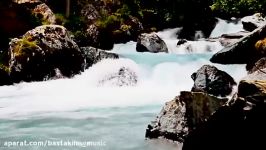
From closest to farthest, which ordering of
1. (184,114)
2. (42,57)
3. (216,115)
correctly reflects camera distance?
1. (216,115)
2. (184,114)
3. (42,57)

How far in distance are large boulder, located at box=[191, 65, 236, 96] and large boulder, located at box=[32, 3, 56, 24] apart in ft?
38.8

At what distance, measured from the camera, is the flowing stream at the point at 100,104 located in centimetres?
683

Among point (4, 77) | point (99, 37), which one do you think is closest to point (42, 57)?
point (4, 77)

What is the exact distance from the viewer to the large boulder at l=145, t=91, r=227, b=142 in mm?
5809

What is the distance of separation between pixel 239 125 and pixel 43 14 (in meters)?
18.1

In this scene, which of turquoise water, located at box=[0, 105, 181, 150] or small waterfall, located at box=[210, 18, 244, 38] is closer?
turquoise water, located at box=[0, 105, 181, 150]

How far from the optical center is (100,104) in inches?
402

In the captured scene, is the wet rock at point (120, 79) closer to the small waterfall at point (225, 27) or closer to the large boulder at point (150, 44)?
the large boulder at point (150, 44)

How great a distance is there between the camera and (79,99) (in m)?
11.2

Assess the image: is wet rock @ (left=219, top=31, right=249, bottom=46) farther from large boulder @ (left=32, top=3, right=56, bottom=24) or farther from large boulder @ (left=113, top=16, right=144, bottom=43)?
large boulder @ (left=32, top=3, right=56, bottom=24)

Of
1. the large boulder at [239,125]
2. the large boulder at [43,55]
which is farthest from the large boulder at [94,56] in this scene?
→ the large boulder at [239,125]

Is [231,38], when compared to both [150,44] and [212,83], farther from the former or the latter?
[212,83]

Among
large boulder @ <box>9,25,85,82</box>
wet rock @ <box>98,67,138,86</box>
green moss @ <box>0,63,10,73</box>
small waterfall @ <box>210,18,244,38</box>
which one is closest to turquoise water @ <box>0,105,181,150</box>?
wet rock @ <box>98,67,138,86</box>

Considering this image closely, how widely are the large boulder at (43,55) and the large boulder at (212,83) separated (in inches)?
232
